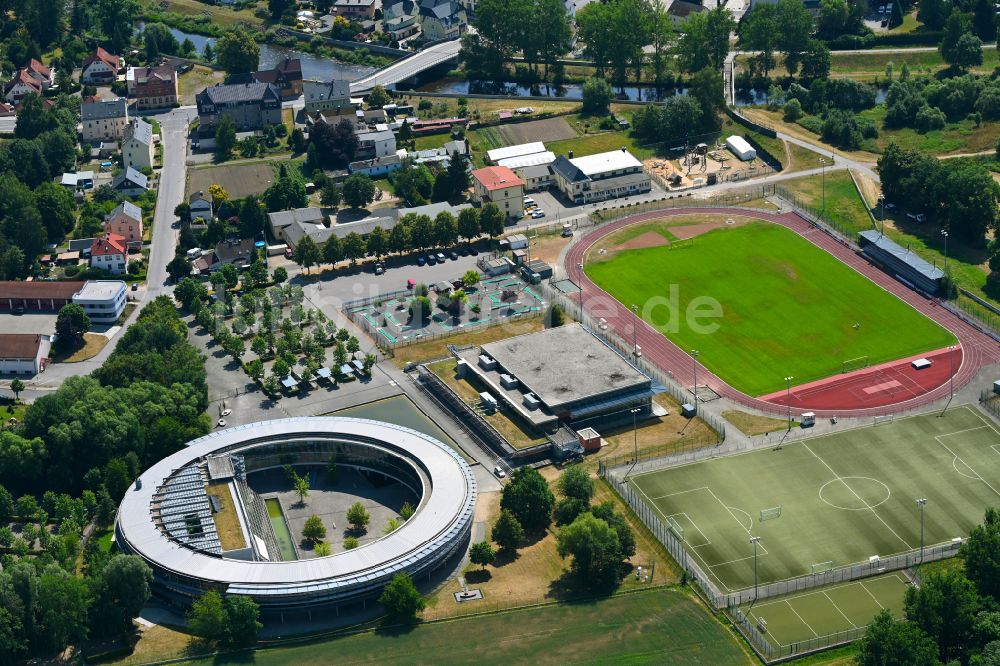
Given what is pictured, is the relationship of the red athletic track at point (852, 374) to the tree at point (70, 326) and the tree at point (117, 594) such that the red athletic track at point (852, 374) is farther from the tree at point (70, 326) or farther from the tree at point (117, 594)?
the tree at point (117, 594)

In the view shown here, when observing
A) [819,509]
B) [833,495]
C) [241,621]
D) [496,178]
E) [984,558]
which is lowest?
[819,509]

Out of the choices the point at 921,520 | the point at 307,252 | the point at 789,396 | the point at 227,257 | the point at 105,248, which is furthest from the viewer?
the point at 227,257

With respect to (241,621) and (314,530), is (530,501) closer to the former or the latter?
(314,530)

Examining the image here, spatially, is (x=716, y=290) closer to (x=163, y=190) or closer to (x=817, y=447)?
(x=817, y=447)

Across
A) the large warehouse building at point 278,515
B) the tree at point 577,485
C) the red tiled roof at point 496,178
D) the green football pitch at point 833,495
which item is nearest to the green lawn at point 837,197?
the red tiled roof at point 496,178

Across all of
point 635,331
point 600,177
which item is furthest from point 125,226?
point 635,331

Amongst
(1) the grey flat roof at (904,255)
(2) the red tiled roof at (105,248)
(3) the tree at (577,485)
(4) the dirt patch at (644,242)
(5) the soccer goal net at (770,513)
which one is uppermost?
(2) the red tiled roof at (105,248)

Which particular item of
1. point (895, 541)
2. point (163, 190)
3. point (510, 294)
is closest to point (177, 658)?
point (895, 541)
